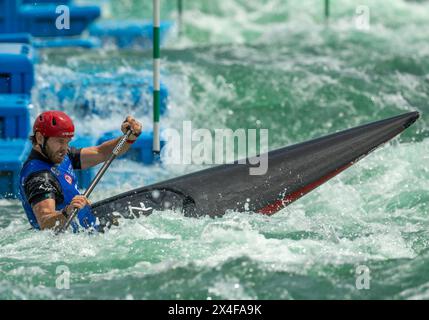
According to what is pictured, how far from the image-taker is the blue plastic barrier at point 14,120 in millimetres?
8453

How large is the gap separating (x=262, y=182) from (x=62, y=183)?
1.26 metres

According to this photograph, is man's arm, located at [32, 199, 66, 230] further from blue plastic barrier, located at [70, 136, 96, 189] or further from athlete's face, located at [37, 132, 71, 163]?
blue plastic barrier, located at [70, 136, 96, 189]

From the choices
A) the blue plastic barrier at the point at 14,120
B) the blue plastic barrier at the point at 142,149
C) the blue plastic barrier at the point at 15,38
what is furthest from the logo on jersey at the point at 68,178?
the blue plastic barrier at the point at 15,38

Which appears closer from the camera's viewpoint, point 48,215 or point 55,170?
point 48,215

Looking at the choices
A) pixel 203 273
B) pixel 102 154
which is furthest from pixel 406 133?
pixel 203 273

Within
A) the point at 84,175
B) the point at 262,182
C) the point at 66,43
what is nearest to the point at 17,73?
the point at 84,175

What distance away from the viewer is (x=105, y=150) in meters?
6.56

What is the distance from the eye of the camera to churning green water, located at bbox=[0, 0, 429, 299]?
563cm

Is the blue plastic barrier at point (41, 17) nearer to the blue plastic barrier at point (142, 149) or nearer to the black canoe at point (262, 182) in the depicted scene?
the blue plastic barrier at point (142, 149)

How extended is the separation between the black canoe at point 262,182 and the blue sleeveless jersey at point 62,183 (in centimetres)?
18

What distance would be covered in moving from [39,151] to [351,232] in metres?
1.73

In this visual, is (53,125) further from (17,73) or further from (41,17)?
(41,17)

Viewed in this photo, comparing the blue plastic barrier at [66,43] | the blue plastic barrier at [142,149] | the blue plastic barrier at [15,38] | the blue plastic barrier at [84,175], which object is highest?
the blue plastic barrier at [15,38]

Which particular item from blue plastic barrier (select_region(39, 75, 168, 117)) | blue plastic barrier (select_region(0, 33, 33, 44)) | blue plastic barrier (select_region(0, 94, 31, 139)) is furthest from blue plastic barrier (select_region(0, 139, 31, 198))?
blue plastic barrier (select_region(0, 33, 33, 44))
